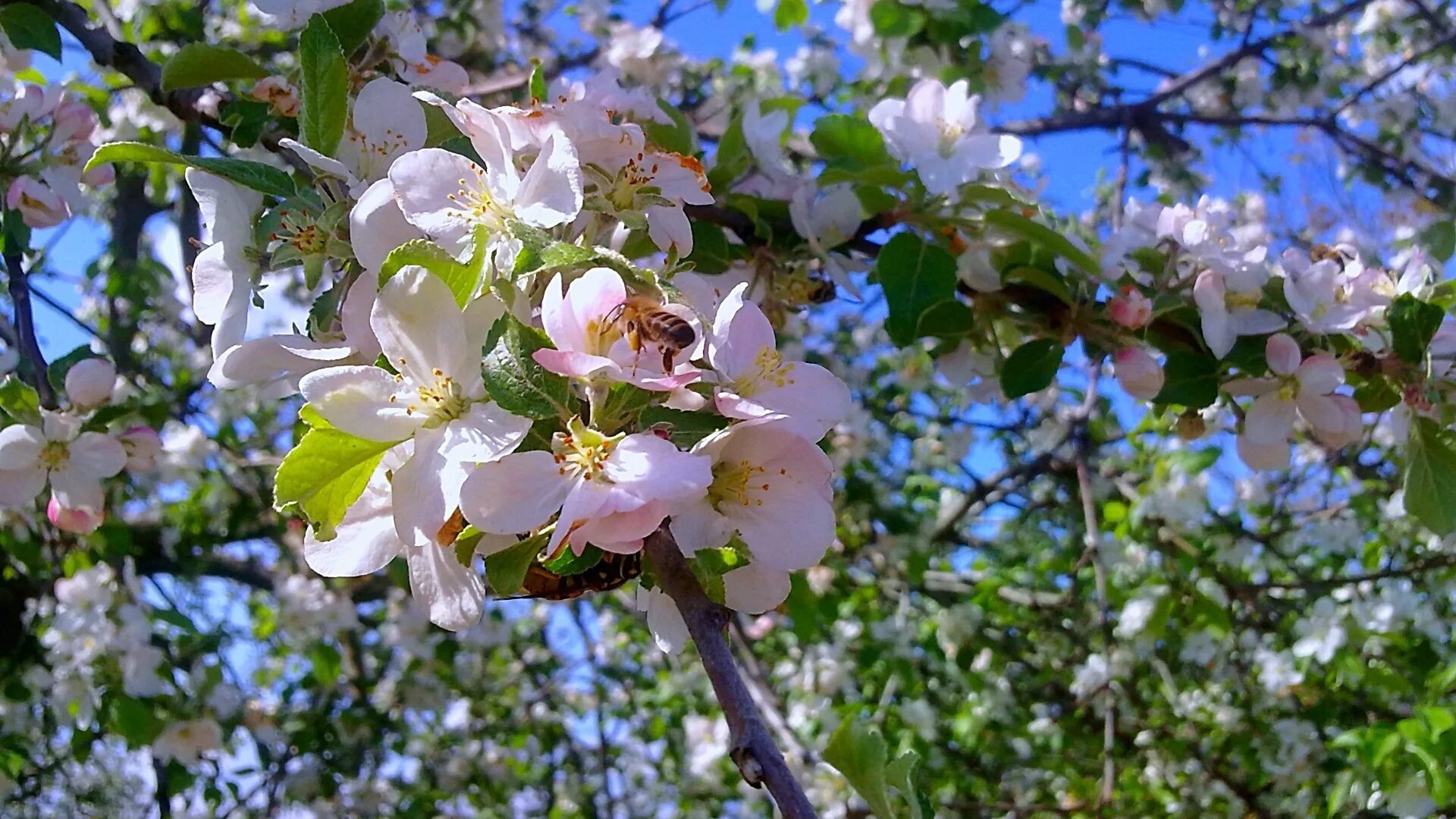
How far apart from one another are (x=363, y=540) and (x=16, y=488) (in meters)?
0.77

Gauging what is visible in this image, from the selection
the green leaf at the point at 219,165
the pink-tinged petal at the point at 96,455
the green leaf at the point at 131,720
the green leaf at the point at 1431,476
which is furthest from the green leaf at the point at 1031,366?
the green leaf at the point at 131,720

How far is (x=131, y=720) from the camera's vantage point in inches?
76.8

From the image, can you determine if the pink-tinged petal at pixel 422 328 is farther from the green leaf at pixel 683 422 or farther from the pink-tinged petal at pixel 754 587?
the pink-tinged petal at pixel 754 587

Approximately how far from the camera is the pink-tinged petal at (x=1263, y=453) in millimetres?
1291

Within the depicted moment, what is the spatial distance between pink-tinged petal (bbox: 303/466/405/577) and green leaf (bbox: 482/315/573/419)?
0.48ft

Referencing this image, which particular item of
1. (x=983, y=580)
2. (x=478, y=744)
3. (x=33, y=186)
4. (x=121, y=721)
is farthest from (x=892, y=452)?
(x=33, y=186)

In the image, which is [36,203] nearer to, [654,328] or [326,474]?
[326,474]

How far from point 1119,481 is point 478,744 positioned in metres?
2.64

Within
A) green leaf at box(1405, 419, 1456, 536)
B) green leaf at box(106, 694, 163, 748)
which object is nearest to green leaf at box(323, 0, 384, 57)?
green leaf at box(1405, 419, 1456, 536)

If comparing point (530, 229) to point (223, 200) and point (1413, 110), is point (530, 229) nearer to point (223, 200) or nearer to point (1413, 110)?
point (223, 200)

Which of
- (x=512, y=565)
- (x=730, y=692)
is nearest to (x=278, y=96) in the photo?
(x=512, y=565)

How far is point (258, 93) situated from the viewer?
1083 millimetres

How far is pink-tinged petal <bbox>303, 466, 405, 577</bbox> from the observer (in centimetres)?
68

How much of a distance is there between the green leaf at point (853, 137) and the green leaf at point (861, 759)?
88 cm
